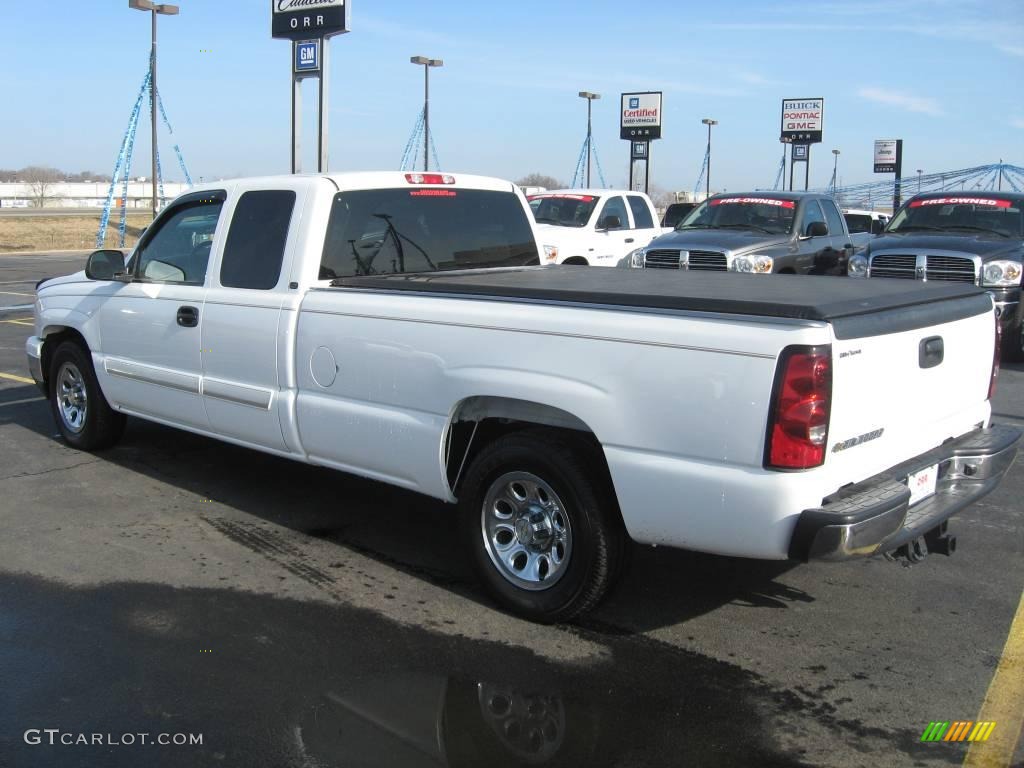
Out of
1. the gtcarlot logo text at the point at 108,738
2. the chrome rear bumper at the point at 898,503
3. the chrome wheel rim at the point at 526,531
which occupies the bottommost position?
the gtcarlot logo text at the point at 108,738

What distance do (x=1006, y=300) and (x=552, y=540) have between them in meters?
8.48

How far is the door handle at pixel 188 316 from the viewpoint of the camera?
5801 mm

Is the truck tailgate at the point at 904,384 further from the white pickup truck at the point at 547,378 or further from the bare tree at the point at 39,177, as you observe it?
the bare tree at the point at 39,177

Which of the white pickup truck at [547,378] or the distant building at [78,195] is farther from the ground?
the distant building at [78,195]

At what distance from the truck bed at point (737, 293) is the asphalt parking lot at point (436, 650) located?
137cm

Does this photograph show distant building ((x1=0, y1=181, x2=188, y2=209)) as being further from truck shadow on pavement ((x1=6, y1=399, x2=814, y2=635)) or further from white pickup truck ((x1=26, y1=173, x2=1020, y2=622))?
white pickup truck ((x1=26, y1=173, x2=1020, y2=622))

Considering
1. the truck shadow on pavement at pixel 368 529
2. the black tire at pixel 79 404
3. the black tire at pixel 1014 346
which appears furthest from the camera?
the black tire at pixel 1014 346

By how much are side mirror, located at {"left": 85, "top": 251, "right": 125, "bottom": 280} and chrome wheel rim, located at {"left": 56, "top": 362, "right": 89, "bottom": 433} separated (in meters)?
0.86

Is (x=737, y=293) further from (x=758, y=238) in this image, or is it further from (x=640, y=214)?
(x=640, y=214)

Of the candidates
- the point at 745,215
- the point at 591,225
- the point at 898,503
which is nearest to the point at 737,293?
the point at 898,503

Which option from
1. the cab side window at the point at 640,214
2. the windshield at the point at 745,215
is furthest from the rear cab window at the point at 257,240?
the cab side window at the point at 640,214

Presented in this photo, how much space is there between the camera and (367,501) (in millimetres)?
6168

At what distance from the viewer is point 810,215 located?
13469 millimetres

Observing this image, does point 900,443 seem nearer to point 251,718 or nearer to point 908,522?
point 908,522
